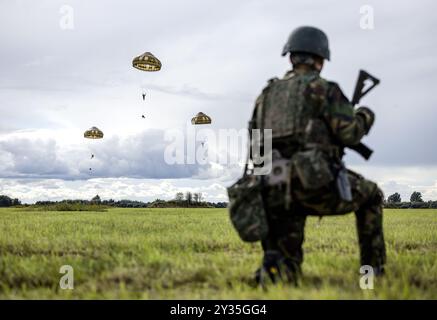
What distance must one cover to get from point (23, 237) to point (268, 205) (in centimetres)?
755

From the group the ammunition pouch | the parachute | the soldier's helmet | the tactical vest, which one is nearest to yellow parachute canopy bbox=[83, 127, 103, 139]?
the parachute

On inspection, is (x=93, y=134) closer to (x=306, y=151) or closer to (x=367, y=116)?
(x=367, y=116)

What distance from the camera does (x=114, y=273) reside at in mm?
5836

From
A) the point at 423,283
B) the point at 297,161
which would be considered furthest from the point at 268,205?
the point at 423,283

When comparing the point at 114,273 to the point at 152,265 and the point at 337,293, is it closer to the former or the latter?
the point at 152,265

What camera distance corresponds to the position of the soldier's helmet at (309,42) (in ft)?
18.0

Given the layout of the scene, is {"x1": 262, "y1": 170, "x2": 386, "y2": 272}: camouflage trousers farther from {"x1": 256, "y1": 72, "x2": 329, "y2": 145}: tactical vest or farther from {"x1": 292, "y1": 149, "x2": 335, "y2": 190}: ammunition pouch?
{"x1": 256, "y1": 72, "x2": 329, "y2": 145}: tactical vest

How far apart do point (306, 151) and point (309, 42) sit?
1.39 m

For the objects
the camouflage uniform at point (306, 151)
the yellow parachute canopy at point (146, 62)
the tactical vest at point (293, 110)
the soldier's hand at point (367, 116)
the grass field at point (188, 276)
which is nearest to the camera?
the grass field at point (188, 276)

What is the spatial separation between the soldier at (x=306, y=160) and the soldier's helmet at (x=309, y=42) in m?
0.01

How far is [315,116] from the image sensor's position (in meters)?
5.18

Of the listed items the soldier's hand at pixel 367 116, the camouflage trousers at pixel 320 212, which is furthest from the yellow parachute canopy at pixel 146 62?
the camouflage trousers at pixel 320 212

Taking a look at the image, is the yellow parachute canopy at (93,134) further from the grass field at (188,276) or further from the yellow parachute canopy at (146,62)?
the grass field at (188,276)

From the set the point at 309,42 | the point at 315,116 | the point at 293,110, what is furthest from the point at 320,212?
the point at 309,42
